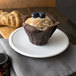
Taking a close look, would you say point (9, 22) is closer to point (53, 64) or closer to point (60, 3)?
point (53, 64)

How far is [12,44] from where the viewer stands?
71 cm

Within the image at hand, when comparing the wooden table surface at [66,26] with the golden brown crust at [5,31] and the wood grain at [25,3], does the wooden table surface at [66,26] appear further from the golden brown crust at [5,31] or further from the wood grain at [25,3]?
the golden brown crust at [5,31]

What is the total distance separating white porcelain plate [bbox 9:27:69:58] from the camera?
0.66m

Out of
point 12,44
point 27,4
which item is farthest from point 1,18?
point 27,4

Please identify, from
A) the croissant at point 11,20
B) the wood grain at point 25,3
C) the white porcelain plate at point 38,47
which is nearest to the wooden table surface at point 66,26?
the wood grain at point 25,3

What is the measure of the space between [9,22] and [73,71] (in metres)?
0.52

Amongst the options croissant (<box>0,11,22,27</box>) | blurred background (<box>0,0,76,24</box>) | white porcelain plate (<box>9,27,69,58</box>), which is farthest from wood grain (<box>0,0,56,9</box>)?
white porcelain plate (<box>9,27,69,58</box>)

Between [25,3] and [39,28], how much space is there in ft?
2.89

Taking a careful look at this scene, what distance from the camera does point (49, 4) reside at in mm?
1558

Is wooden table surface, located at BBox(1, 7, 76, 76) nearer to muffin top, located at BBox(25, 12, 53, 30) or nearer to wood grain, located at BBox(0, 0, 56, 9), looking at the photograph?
wood grain, located at BBox(0, 0, 56, 9)

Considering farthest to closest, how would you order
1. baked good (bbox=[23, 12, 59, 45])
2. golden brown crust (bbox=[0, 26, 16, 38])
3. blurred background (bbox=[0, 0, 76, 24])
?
blurred background (bbox=[0, 0, 76, 24]) → golden brown crust (bbox=[0, 26, 16, 38]) → baked good (bbox=[23, 12, 59, 45])

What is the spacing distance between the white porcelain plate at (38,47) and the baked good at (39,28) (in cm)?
3

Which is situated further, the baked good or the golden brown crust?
the golden brown crust

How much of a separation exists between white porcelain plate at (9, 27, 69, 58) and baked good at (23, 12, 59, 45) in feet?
0.10
